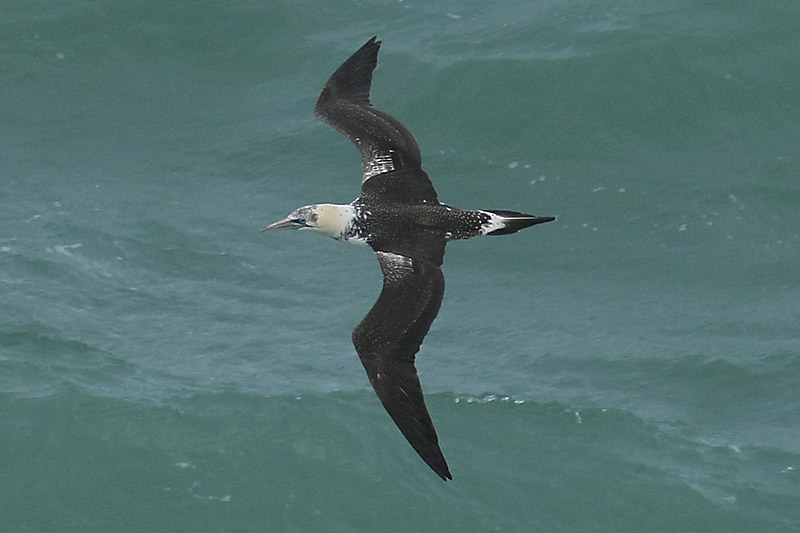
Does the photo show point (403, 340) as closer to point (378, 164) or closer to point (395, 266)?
point (395, 266)

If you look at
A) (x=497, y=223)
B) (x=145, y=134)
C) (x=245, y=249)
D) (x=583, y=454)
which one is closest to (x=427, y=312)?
(x=497, y=223)

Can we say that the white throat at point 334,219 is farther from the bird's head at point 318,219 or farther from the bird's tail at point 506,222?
the bird's tail at point 506,222

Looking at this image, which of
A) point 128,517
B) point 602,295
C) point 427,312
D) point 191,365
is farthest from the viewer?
point 602,295

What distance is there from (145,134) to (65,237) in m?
3.23

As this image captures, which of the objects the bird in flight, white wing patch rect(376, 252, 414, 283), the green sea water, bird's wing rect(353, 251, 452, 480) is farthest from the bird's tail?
the green sea water

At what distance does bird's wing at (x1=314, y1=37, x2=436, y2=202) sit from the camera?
683 inches

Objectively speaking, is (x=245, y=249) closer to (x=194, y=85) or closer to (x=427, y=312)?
(x=194, y=85)

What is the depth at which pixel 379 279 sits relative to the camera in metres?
23.6

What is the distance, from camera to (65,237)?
24.5 metres

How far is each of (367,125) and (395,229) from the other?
1857mm

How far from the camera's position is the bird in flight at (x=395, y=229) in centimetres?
1484

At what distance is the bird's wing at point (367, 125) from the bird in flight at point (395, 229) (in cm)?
1

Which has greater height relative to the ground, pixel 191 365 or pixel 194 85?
pixel 194 85

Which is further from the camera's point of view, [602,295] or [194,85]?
[194,85]
